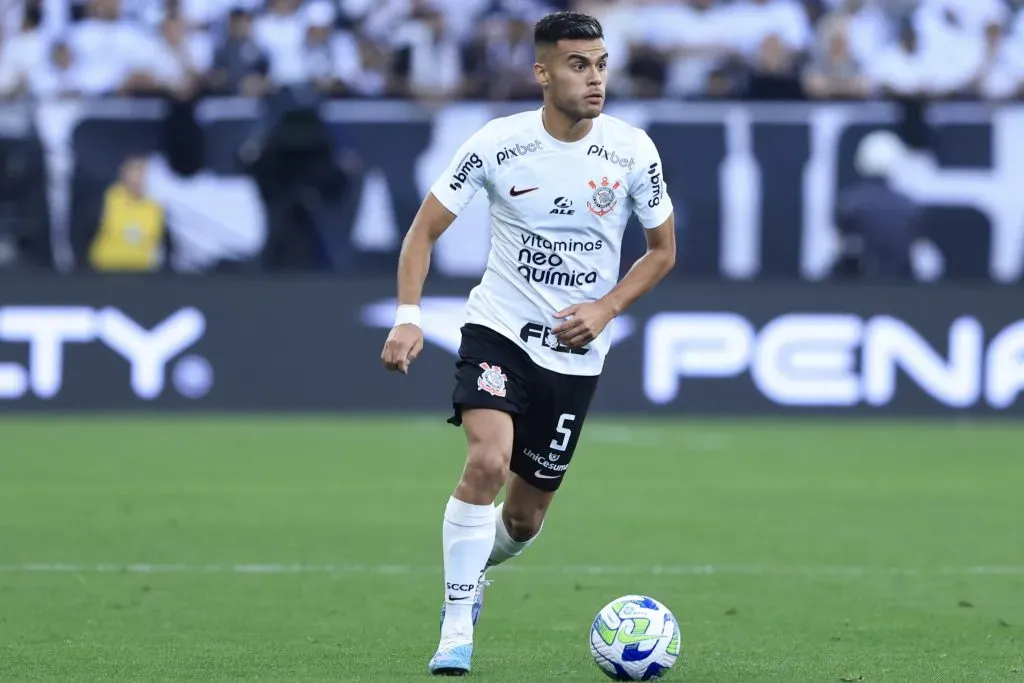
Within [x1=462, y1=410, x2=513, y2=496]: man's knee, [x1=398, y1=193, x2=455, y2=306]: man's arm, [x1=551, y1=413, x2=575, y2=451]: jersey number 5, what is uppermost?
[x1=398, y1=193, x2=455, y2=306]: man's arm

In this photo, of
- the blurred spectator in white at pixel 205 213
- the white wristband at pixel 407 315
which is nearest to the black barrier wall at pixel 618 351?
the blurred spectator in white at pixel 205 213

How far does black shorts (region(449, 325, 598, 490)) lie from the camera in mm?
6453

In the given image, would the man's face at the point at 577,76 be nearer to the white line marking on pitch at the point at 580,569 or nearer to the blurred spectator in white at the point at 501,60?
the white line marking on pitch at the point at 580,569

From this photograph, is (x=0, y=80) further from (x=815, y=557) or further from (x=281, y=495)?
(x=815, y=557)

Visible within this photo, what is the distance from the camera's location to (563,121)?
662cm

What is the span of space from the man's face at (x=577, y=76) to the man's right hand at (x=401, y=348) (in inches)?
39.4

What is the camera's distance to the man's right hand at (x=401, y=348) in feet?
20.1

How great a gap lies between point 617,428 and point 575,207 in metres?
10.4

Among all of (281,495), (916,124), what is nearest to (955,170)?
(916,124)

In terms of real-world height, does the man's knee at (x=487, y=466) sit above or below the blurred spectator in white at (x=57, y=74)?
above

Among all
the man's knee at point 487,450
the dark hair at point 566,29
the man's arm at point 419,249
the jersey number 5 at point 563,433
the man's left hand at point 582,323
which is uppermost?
the dark hair at point 566,29

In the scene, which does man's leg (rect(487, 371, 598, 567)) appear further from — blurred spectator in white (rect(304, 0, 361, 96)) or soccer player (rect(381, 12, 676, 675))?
blurred spectator in white (rect(304, 0, 361, 96))

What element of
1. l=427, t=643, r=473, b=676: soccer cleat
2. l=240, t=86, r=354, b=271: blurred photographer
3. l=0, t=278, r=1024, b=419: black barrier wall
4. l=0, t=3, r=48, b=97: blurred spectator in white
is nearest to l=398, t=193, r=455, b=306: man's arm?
l=427, t=643, r=473, b=676: soccer cleat

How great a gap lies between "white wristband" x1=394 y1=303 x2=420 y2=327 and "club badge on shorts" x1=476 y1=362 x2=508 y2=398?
1.01 ft
